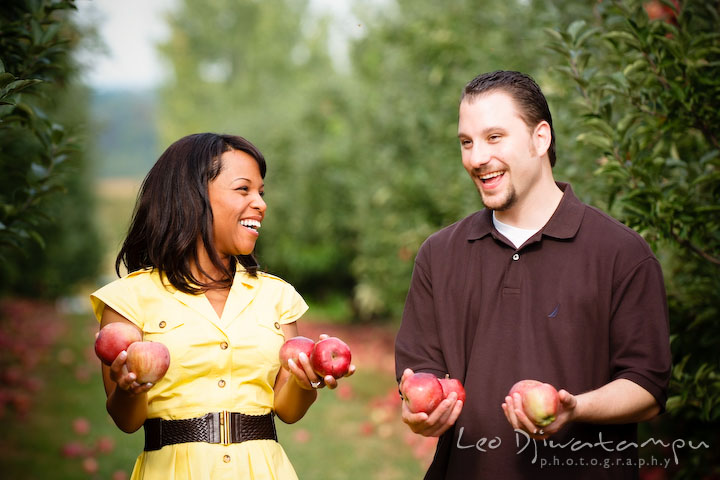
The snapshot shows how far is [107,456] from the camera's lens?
24.4 feet

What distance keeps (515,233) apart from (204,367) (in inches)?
48.3

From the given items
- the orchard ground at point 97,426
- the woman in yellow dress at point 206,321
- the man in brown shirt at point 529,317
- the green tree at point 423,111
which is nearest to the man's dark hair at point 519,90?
the man in brown shirt at point 529,317

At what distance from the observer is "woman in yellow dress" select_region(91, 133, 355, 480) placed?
267cm

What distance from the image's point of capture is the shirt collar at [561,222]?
2633mm

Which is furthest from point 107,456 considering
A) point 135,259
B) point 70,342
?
point 70,342

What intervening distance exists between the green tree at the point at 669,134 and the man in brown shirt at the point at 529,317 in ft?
2.77

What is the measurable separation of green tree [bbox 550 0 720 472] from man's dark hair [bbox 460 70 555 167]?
830mm

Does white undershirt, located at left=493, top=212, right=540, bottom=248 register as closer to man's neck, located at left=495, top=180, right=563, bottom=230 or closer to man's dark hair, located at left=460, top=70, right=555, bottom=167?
man's neck, located at left=495, top=180, right=563, bottom=230

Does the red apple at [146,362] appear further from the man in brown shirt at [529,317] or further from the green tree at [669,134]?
the green tree at [669,134]

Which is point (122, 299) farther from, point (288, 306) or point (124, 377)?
point (288, 306)

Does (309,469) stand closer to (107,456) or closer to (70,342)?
(107,456)

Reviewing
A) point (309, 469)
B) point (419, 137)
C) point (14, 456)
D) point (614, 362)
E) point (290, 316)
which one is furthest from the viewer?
point (419, 137)

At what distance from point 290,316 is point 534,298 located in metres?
0.97

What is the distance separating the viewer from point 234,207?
290 cm
